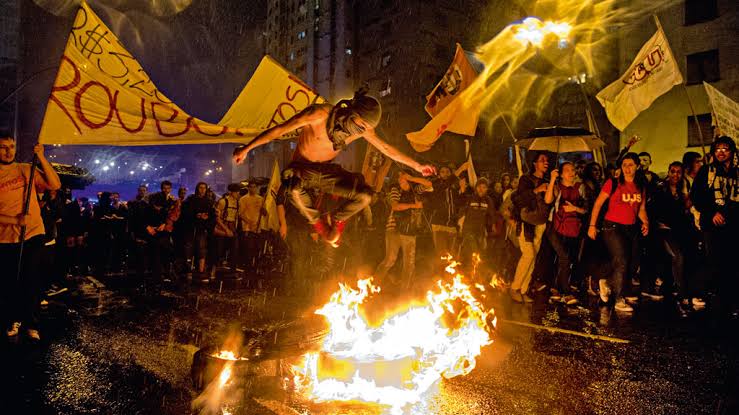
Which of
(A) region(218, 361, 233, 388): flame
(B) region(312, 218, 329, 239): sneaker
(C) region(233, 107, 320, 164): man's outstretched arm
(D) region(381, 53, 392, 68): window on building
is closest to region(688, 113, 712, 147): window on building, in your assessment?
(B) region(312, 218, 329, 239): sneaker

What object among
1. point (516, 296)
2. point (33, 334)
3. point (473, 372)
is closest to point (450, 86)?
point (516, 296)

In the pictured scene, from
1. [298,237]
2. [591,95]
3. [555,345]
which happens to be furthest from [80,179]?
[591,95]

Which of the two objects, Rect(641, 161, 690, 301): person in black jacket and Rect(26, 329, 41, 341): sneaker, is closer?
Rect(26, 329, 41, 341): sneaker

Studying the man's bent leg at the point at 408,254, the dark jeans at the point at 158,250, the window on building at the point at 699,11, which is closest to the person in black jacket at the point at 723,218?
the man's bent leg at the point at 408,254

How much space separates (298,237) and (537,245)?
431cm

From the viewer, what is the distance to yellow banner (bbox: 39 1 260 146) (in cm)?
551

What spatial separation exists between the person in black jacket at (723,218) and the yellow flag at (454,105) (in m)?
4.43

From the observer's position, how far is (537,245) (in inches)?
303

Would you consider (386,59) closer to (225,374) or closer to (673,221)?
(673,221)

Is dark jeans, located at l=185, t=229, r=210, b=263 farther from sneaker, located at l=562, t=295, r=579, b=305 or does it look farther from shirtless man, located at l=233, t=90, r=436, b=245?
sneaker, located at l=562, t=295, r=579, b=305

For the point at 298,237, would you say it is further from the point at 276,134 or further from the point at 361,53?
the point at 361,53

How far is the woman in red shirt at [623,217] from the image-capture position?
6887 mm

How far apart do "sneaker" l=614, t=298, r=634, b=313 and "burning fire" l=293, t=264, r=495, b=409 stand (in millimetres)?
3363

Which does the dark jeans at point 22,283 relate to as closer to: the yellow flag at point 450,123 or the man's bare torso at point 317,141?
the man's bare torso at point 317,141
